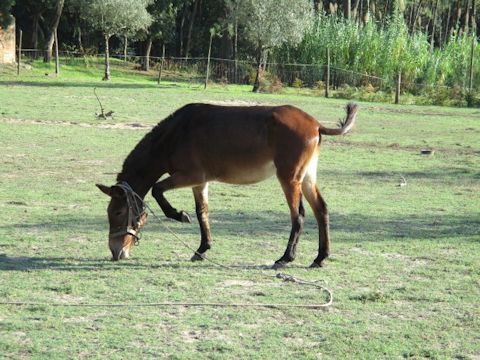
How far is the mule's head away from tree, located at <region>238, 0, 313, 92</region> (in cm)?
3081

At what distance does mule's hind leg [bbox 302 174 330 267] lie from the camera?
684 centimetres

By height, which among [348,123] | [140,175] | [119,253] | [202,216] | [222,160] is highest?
[348,123]

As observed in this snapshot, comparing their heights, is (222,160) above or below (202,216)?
above

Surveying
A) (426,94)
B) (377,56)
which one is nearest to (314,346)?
(426,94)

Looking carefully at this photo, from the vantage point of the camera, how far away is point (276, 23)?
37625mm

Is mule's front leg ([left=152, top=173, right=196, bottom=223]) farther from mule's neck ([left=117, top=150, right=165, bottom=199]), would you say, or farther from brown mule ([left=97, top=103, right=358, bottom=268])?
mule's neck ([left=117, top=150, right=165, bottom=199])

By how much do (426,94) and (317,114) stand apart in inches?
498

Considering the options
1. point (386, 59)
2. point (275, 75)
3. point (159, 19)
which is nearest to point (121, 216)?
point (275, 75)

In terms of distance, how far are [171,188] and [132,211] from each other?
45 cm

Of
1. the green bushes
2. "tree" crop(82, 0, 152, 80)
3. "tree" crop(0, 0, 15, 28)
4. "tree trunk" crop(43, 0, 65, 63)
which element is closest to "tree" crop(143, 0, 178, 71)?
"tree" crop(82, 0, 152, 80)

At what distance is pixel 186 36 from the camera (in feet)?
186

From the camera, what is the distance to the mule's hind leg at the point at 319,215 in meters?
6.84

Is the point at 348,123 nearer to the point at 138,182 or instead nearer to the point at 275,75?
the point at 138,182

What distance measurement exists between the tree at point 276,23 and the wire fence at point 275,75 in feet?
5.08
